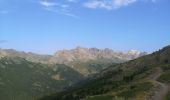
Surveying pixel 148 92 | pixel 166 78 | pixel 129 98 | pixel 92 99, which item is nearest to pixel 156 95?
pixel 148 92

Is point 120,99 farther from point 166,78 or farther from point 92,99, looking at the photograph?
point 166,78

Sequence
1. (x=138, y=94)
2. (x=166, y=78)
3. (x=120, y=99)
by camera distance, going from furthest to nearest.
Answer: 1. (x=166, y=78)
2. (x=138, y=94)
3. (x=120, y=99)

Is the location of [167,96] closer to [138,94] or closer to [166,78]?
[138,94]

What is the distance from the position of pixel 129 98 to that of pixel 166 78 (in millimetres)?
55963

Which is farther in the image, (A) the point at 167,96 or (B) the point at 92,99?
(B) the point at 92,99

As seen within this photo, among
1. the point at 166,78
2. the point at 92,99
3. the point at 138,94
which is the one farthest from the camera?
the point at 166,78

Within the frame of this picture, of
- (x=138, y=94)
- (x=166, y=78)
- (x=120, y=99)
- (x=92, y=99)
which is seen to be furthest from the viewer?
(x=166, y=78)

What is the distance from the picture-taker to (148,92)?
8788 cm

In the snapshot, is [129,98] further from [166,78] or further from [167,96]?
[166,78]

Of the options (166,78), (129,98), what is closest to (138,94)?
(129,98)

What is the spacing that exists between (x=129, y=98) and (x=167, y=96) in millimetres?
9859

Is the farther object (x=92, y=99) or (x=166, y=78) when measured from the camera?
(x=166, y=78)

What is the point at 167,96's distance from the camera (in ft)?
271

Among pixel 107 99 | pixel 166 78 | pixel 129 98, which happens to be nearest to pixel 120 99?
pixel 129 98
